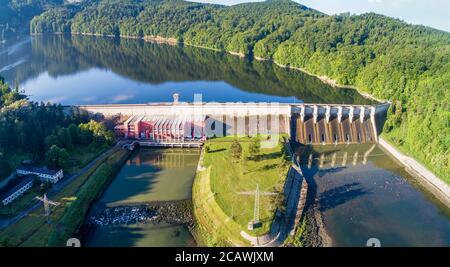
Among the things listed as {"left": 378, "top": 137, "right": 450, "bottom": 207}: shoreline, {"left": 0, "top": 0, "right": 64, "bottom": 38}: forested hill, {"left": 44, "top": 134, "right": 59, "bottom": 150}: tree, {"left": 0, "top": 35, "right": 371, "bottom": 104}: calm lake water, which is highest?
{"left": 0, "top": 0, "right": 64, "bottom": 38}: forested hill

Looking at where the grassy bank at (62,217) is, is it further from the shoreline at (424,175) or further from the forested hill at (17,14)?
the forested hill at (17,14)

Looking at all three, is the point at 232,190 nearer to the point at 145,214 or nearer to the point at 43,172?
the point at 145,214

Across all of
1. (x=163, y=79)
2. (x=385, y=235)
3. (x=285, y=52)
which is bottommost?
(x=385, y=235)

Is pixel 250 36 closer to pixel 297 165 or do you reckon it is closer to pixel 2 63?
pixel 2 63

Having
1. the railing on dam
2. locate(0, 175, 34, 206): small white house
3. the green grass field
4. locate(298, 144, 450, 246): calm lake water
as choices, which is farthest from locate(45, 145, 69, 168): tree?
locate(298, 144, 450, 246): calm lake water

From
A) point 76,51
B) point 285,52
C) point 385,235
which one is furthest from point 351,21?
point 385,235

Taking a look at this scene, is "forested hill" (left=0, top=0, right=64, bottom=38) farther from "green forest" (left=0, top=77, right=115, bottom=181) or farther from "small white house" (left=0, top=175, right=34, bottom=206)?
"small white house" (left=0, top=175, right=34, bottom=206)

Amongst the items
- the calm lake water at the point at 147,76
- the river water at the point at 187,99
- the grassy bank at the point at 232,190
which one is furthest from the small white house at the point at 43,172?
the calm lake water at the point at 147,76
